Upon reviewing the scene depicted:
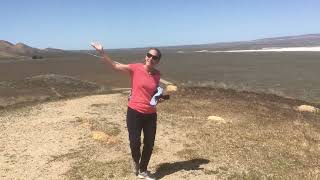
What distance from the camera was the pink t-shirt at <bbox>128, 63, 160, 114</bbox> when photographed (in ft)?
29.2

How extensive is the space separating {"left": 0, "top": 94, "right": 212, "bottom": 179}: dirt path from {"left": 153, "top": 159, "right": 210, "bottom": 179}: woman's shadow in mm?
19

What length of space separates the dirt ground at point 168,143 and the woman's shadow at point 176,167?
20 mm

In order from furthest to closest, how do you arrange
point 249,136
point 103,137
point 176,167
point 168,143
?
point 249,136 < point 103,137 < point 168,143 < point 176,167

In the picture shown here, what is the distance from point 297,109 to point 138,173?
13.3 meters

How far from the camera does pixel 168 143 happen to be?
12.9 metres

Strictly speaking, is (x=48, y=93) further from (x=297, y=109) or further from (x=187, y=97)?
(x=297, y=109)

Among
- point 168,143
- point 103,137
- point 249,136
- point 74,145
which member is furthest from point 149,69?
point 249,136

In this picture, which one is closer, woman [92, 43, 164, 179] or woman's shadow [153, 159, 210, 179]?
woman [92, 43, 164, 179]

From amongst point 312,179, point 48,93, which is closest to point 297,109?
point 312,179

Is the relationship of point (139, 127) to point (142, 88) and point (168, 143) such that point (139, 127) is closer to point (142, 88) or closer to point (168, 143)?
point (142, 88)

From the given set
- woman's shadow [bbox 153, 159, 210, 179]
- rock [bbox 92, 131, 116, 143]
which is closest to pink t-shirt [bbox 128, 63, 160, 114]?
woman's shadow [bbox 153, 159, 210, 179]

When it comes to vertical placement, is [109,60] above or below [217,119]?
above

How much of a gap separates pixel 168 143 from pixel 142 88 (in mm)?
4281

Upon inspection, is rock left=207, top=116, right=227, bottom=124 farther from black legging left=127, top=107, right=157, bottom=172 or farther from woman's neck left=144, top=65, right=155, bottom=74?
woman's neck left=144, top=65, right=155, bottom=74
